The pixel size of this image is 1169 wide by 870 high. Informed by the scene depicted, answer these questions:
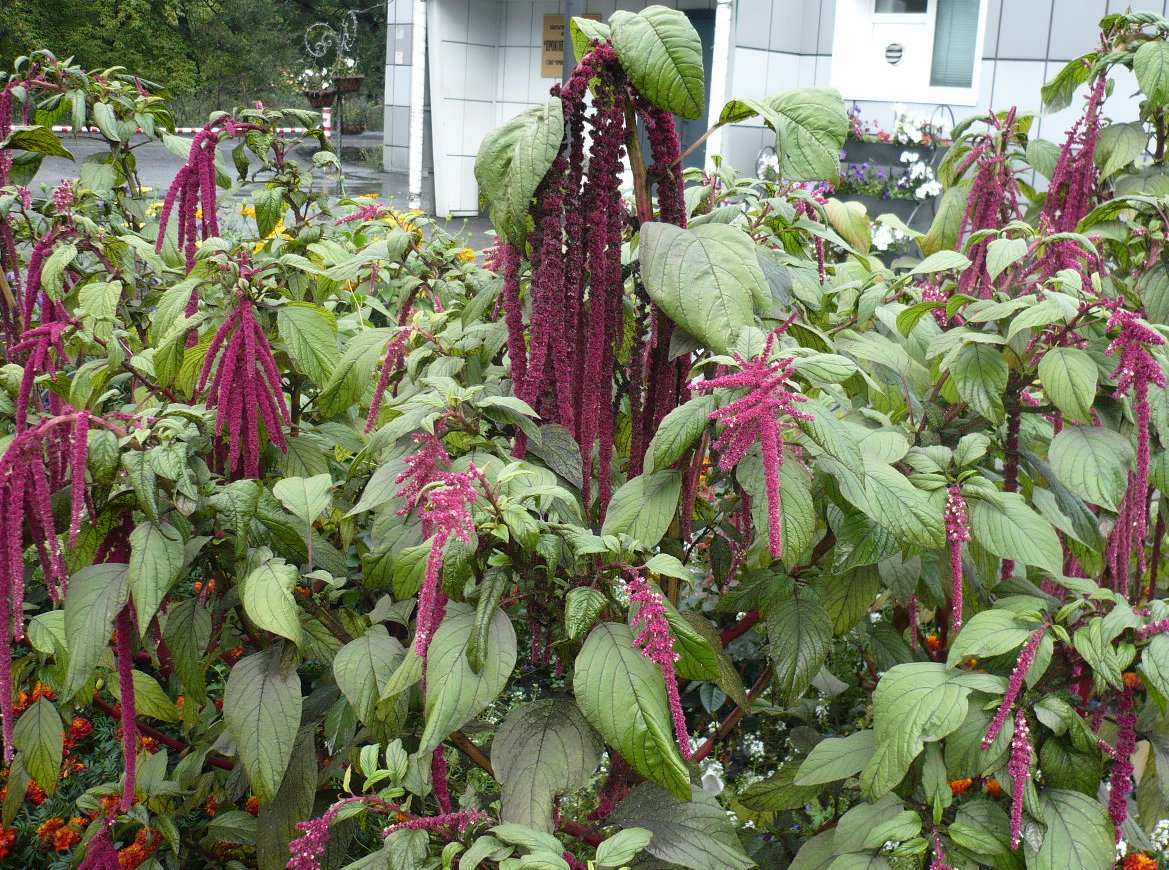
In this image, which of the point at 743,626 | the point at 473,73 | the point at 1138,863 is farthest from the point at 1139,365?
the point at 473,73

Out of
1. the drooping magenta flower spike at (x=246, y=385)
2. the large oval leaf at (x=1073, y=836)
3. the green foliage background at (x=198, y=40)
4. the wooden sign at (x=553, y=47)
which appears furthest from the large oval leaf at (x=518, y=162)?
the green foliage background at (x=198, y=40)

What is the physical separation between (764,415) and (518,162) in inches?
13.9

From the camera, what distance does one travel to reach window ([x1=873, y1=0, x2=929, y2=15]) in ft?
22.0

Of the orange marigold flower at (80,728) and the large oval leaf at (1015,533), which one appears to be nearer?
the large oval leaf at (1015,533)

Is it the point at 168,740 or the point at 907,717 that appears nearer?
the point at 907,717

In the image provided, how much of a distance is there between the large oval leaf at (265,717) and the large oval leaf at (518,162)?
564 mm

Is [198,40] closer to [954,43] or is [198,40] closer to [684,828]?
[954,43]

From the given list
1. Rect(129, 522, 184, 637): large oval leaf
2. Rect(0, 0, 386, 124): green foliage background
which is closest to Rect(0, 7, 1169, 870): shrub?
Rect(129, 522, 184, 637): large oval leaf

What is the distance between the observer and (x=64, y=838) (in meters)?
1.87

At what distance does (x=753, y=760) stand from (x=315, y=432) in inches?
51.7

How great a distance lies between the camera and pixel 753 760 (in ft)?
7.52

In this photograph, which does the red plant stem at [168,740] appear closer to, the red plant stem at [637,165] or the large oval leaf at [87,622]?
the large oval leaf at [87,622]

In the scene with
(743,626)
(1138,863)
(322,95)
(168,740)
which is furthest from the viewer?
(322,95)

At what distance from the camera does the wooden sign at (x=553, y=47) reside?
10.0m
